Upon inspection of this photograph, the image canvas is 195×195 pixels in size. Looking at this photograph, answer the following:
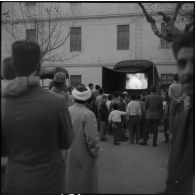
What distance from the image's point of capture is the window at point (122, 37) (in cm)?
1314

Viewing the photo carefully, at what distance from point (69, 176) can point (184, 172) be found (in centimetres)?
231

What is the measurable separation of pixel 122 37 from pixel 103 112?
15.9 feet

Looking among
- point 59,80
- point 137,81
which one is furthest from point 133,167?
point 137,81

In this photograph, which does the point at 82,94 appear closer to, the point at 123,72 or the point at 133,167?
the point at 133,167

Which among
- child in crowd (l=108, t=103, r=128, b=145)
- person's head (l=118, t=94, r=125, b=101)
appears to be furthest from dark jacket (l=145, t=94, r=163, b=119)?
person's head (l=118, t=94, r=125, b=101)

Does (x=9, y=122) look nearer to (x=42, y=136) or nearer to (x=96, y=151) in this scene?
(x=42, y=136)

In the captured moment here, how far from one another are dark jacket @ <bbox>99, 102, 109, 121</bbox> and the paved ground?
2.36 ft

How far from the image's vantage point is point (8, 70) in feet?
6.57

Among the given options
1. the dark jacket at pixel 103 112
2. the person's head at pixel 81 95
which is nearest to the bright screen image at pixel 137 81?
the dark jacket at pixel 103 112

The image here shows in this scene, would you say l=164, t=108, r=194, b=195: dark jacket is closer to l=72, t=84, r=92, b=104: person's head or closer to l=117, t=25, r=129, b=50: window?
l=72, t=84, r=92, b=104: person's head

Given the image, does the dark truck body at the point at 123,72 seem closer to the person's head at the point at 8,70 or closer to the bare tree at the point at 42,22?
the bare tree at the point at 42,22

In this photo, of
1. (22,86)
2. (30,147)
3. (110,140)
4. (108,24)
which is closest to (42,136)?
(30,147)

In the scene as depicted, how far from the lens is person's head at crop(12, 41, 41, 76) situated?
186 cm

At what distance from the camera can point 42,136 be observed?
1948 mm
